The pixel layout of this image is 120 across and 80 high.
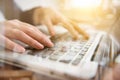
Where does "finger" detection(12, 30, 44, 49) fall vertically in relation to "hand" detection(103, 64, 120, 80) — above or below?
above

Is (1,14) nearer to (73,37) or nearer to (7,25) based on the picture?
(7,25)

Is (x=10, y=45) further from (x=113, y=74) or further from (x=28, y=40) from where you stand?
(x=113, y=74)

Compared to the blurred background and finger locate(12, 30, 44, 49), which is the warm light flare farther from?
finger locate(12, 30, 44, 49)

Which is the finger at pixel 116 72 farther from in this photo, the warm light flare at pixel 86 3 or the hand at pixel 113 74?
the warm light flare at pixel 86 3

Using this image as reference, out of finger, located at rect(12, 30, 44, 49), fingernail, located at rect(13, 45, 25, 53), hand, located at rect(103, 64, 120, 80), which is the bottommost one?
hand, located at rect(103, 64, 120, 80)

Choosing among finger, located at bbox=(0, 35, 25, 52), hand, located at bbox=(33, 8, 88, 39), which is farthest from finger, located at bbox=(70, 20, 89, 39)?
finger, located at bbox=(0, 35, 25, 52)

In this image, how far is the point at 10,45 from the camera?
1.03 feet

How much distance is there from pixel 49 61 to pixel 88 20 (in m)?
0.11

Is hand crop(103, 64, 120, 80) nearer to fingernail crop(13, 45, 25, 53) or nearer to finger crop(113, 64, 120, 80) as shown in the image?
finger crop(113, 64, 120, 80)

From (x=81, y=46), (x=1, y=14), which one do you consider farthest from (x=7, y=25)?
(x=81, y=46)

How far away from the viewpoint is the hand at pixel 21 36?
0.32 metres

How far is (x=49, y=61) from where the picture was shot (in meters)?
0.29

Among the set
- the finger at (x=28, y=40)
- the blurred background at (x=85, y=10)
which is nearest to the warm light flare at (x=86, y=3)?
the blurred background at (x=85, y=10)

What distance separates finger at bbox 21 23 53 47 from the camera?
321mm
